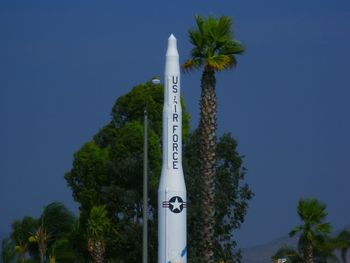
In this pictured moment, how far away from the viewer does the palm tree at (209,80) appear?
53562 millimetres

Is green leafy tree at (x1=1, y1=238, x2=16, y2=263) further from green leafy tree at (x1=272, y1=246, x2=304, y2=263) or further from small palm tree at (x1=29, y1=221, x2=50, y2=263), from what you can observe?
green leafy tree at (x1=272, y1=246, x2=304, y2=263)

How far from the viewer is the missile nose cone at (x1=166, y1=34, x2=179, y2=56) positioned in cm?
5588

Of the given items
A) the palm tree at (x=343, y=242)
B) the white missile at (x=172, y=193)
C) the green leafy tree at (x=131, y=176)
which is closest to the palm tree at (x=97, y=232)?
the green leafy tree at (x=131, y=176)

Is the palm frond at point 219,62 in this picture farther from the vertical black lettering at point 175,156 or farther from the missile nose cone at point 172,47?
the vertical black lettering at point 175,156

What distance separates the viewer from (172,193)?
2104 inches

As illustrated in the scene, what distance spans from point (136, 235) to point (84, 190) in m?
9.22

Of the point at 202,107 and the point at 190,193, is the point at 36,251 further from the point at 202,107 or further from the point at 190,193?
the point at 202,107

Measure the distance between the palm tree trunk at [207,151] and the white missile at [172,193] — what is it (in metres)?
0.98

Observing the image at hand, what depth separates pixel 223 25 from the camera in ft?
181

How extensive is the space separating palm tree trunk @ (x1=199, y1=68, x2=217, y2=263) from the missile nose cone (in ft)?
8.85

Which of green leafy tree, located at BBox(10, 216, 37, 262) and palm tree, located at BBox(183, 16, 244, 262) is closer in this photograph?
palm tree, located at BBox(183, 16, 244, 262)

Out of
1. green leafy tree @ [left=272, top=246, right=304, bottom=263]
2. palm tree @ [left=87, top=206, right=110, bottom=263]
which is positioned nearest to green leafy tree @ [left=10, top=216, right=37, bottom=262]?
palm tree @ [left=87, top=206, right=110, bottom=263]

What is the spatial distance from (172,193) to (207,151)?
2668 mm

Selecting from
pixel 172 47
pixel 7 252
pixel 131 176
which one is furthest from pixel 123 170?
pixel 172 47
